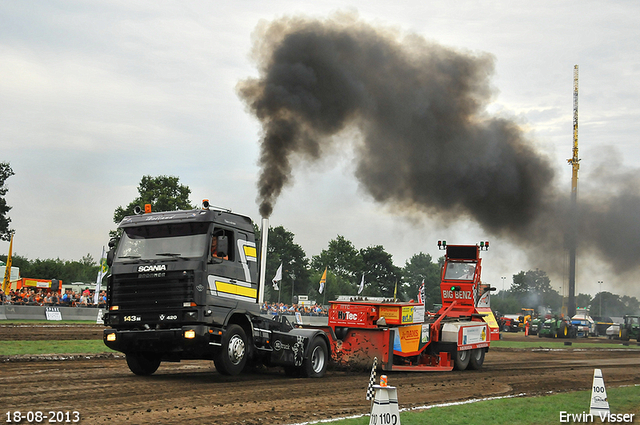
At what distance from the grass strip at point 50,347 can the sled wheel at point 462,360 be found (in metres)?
10.5

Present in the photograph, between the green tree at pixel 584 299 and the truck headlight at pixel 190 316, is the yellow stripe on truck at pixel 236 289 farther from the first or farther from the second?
the green tree at pixel 584 299

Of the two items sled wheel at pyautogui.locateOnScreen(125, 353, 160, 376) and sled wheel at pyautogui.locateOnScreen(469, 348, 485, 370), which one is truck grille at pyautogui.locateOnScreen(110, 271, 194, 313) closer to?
sled wheel at pyautogui.locateOnScreen(125, 353, 160, 376)

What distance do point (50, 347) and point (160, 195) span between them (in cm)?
5272

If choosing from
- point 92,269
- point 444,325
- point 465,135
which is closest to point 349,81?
point 465,135

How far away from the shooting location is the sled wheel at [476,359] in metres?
19.7

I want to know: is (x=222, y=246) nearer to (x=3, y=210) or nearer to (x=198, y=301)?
(x=198, y=301)

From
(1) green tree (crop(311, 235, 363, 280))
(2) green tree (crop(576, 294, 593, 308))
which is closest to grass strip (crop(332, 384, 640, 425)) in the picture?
(1) green tree (crop(311, 235, 363, 280))

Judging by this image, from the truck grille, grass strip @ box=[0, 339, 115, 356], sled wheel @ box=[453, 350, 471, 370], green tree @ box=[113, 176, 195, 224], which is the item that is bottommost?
grass strip @ box=[0, 339, 115, 356]

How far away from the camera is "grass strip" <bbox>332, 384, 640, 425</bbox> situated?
9.47 metres

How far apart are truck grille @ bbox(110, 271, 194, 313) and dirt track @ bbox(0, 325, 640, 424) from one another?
1.48 metres

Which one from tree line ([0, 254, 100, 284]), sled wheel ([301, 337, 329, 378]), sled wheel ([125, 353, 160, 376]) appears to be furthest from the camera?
tree line ([0, 254, 100, 284])

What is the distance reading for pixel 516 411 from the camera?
1066 cm

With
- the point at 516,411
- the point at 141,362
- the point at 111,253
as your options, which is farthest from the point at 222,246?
the point at 516,411

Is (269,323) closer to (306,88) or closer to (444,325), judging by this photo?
(444,325)
